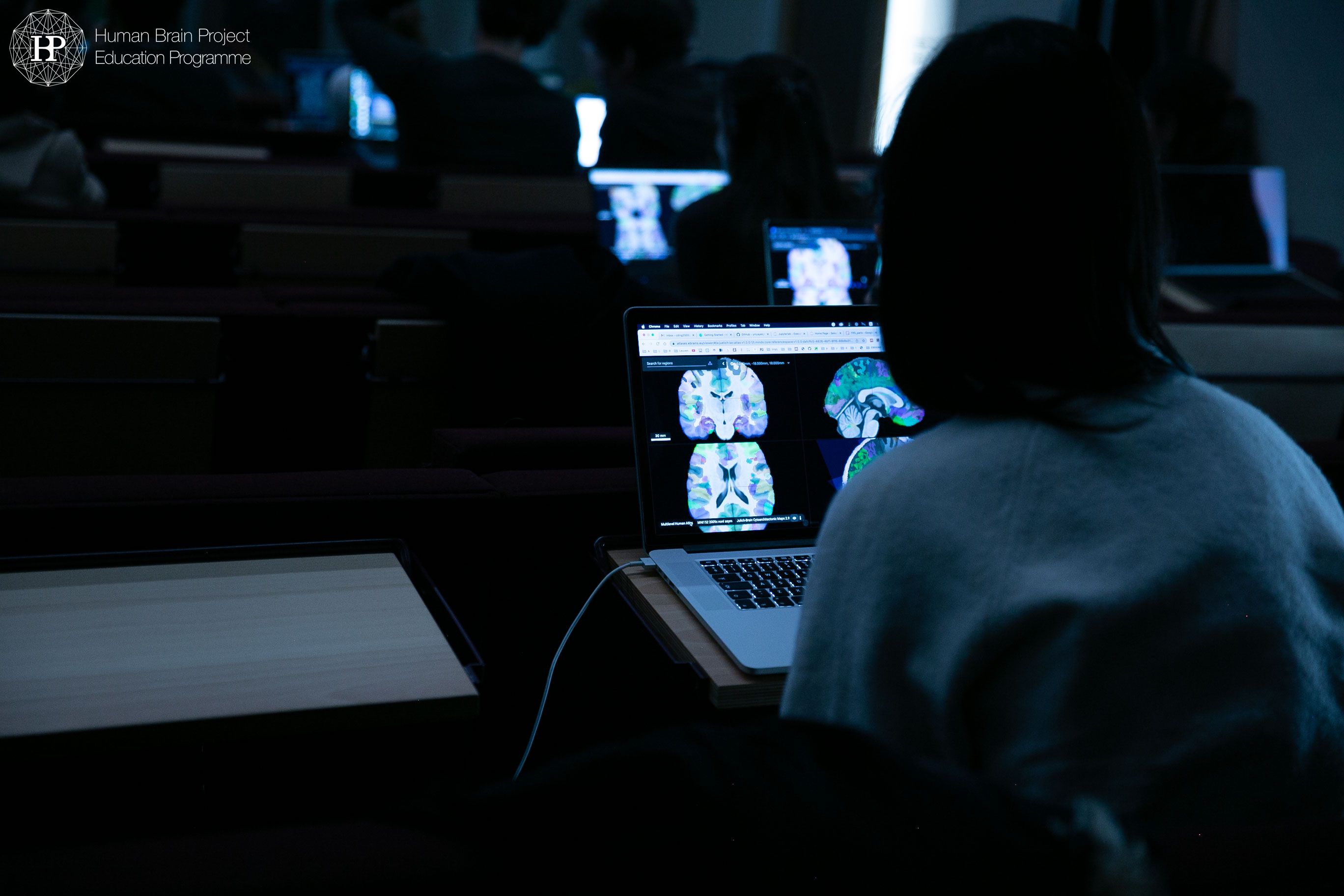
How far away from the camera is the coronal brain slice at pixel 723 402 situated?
4.81 ft

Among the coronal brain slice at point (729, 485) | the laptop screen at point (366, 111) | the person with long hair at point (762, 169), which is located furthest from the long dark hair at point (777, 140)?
the laptop screen at point (366, 111)

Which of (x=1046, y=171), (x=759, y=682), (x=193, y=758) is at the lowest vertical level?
(x=193, y=758)

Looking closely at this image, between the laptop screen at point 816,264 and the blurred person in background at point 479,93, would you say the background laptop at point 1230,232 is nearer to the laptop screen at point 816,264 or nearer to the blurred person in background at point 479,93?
the laptop screen at point 816,264

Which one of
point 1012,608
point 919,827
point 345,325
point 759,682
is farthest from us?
point 345,325

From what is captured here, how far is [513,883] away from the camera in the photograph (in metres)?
0.48

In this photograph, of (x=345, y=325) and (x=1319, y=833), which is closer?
(x=1319, y=833)

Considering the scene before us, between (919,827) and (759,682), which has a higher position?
(919,827)

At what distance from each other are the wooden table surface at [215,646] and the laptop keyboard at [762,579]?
13.3 inches

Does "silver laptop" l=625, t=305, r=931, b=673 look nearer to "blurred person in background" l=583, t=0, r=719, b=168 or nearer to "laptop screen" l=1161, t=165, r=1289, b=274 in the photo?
"laptop screen" l=1161, t=165, r=1289, b=274

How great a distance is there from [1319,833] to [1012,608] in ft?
0.71

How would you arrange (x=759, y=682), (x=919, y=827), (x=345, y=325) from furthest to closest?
(x=345, y=325)
(x=759, y=682)
(x=919, y=827)

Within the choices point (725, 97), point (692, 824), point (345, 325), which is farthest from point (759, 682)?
point (725, 97)

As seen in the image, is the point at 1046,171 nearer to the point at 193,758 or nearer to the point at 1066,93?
the point at 1066,93

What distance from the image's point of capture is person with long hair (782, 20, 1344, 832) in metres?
0.76
